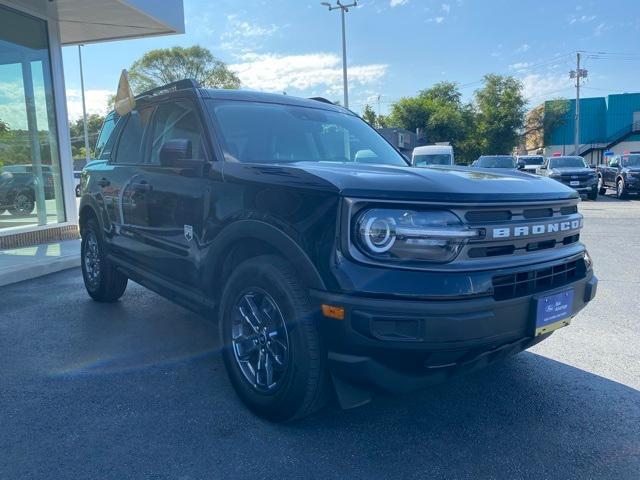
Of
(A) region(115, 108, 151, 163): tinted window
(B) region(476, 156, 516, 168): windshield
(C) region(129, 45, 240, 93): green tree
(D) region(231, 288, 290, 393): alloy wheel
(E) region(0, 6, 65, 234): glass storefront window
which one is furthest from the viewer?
(C) region(129, 45, 240, 93): green tree

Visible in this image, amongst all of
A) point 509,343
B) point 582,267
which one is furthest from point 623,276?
point 509,343

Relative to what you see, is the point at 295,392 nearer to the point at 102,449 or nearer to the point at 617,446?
the point at 102,449

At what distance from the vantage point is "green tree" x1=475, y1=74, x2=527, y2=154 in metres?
53.6

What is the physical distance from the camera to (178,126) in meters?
3.71

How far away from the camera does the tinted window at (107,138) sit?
4.96 meters

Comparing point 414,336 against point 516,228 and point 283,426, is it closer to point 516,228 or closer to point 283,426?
point 516,228

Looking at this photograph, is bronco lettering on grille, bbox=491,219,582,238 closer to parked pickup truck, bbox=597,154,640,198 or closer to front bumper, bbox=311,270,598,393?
front bumper, bbox=311,270,598,393

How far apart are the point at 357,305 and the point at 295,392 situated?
2.06ft

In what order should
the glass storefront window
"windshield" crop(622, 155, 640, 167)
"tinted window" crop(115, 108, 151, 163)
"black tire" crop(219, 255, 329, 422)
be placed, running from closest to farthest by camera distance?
"black tire" crop(219, 255, 329, 422) → "tinted window" crop(115, 108, 151, 163) → the glass storefront window → "windshield" crop(622, 155, 640, 167)

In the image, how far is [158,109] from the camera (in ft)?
13.3

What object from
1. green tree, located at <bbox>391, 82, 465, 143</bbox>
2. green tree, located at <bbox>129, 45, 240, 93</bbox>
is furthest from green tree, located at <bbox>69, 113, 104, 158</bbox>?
green tree, located at <bbox>391, 82, 465, 143</bbox>

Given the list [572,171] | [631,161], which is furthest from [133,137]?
[631,161]

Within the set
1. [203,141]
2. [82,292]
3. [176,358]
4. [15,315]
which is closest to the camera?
[203,141]

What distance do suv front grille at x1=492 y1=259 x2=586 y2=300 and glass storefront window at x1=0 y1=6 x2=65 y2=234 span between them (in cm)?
856
